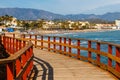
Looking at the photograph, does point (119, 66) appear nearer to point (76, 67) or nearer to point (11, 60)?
point (76, 67)

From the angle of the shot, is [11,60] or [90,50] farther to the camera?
[90,50]

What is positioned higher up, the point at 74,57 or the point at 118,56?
the point at 118,56

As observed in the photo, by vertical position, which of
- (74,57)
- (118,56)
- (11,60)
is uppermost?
(11,60)

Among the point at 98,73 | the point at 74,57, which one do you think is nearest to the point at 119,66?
the point at 98,73

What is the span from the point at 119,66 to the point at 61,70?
9.08 ft

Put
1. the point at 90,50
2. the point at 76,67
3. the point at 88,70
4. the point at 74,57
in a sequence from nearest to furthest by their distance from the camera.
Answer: the point at 88,70, the point at 76,67, the point at 90,50, the point at 74,57

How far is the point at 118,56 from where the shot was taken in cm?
1068

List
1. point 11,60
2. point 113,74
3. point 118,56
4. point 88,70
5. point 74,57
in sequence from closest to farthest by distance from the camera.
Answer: point 11,60
point 118,56
point 113,74
point 88,70
point 74,57

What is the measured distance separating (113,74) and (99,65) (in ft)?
6.97

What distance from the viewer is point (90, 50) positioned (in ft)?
49.0

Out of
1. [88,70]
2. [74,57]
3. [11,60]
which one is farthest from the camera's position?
[74,57]

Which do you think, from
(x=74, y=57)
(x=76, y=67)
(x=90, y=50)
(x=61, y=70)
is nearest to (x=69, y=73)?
(x=61, y=70)

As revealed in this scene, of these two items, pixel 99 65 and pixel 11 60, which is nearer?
pixel 11 60

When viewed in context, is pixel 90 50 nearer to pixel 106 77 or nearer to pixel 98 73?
pixel 98 73
